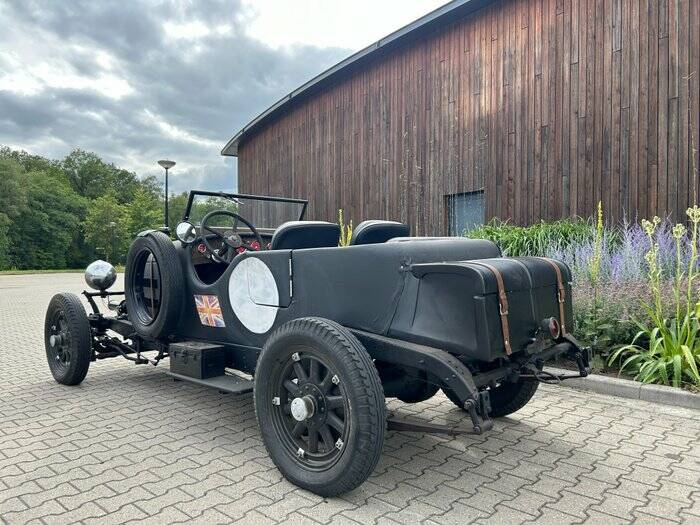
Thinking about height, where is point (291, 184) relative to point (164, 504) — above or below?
above

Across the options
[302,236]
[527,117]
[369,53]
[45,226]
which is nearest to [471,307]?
[302,236]

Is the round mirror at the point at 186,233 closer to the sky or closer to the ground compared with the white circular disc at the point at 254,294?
closer to the sky

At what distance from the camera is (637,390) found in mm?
3990

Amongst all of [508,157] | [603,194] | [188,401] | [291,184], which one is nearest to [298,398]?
[188,401]

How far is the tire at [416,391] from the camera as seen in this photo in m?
2.94

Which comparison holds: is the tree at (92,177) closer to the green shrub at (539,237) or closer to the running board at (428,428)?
the green shrub at (539,237)

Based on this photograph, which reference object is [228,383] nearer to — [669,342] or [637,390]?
[637,390]

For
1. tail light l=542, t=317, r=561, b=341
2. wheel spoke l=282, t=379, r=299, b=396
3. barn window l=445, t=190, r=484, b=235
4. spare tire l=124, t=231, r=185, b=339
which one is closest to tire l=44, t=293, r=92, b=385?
Result: spare tire l=124, t=231, r=185, b=339

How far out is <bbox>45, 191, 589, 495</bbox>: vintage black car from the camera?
2.29m

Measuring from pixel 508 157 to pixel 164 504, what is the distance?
305 inches

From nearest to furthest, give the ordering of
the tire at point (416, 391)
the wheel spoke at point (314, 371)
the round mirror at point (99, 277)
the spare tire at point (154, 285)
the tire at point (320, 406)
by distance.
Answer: the tire at point (320, 406), the wheel spoke at point (314, 371), the tire at point (416, 391), the spare tire at point (154, 285), the round mirror at point (99, 277)

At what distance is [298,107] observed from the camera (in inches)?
528

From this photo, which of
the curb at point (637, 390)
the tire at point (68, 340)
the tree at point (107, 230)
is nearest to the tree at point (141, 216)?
the tree at point (107, 230)

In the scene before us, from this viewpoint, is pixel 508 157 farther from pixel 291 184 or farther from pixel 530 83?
pixel 291 184
